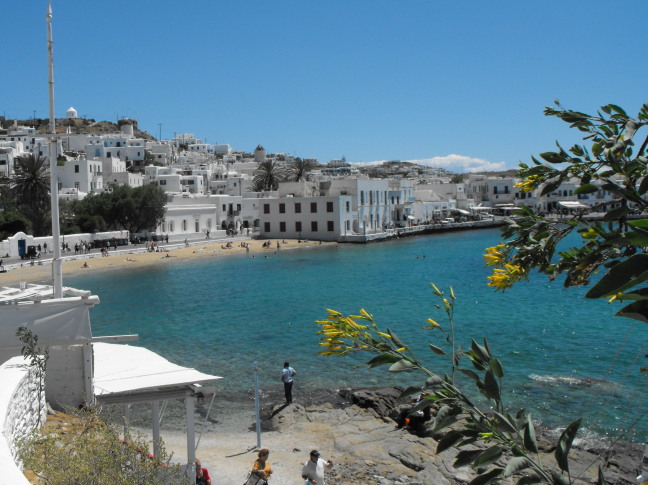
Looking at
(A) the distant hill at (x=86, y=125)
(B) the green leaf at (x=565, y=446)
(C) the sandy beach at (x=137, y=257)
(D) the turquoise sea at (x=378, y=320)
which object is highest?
(A) the distant hill at (x=86, y=125)

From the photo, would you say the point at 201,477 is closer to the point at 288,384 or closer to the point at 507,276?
the point at 288,384

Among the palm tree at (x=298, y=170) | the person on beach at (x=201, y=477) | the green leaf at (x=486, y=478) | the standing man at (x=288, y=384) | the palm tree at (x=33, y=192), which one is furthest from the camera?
the palm tree at (x=298, y=170)

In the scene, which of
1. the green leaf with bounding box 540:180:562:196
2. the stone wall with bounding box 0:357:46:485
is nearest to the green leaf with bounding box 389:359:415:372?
the green leaf with bounding box 540:180:562:196

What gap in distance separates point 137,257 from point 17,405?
4647cm

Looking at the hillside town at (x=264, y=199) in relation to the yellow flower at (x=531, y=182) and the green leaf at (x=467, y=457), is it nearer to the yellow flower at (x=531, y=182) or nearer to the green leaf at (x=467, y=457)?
the yellow flower at (x=531, y=182)

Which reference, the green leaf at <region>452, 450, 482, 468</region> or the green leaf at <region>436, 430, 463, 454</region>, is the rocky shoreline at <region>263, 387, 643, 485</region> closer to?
the green leaf at <region>452, 450, 482, 468</region>

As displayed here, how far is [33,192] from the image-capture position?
170 ft

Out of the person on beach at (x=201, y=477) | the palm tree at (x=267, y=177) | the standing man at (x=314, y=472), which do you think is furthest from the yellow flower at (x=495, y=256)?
the palm tree at (x=267, y=177)

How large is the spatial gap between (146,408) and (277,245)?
46685 mm

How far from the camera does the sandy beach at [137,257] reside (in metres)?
39.7

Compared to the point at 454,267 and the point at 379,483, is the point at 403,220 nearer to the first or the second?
the point at 454,267

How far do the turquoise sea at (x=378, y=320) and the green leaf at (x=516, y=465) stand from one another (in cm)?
83

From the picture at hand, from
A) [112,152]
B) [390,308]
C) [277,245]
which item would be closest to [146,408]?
[390,308]

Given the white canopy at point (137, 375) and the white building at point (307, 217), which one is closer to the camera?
the white canopy at point (137, 375)
